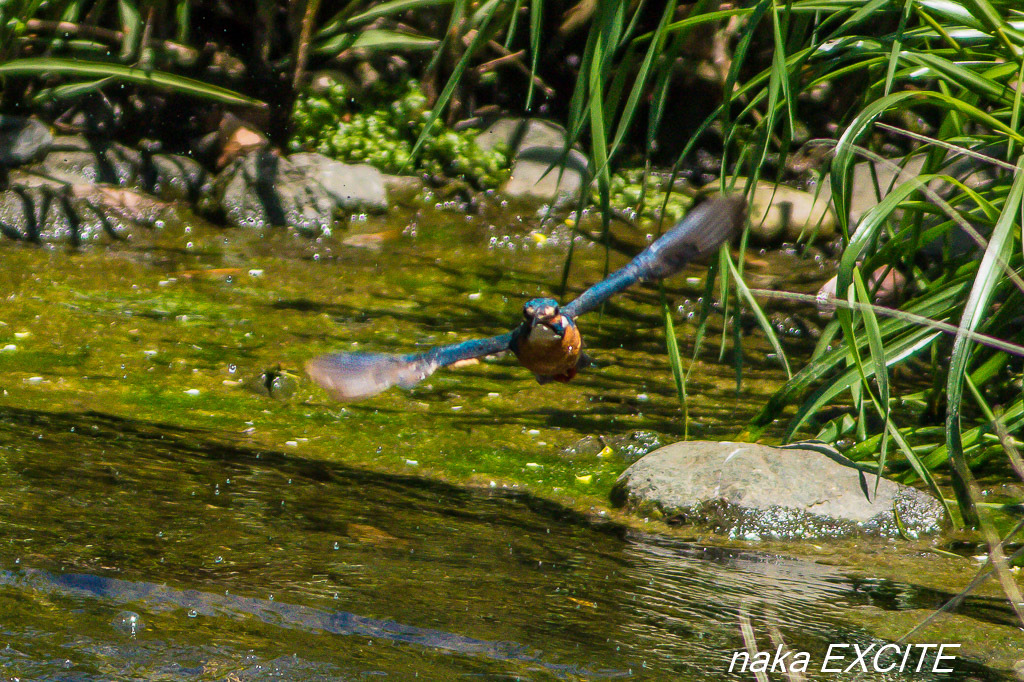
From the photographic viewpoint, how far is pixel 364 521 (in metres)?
3.82

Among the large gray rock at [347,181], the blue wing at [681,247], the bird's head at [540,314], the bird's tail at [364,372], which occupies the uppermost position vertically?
the blue wing at [681,247]

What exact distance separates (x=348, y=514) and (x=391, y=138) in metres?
5.34

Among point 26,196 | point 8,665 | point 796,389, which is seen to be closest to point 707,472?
point 796,389

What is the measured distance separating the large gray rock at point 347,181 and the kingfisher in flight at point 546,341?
476cm

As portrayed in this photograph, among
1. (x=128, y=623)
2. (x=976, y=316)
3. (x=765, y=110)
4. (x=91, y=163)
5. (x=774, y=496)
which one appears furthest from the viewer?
(x=765, y=110)

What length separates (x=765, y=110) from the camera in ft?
27.5

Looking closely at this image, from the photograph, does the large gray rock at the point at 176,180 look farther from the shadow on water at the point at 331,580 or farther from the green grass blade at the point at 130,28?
the shadow on water at the point at 331,580

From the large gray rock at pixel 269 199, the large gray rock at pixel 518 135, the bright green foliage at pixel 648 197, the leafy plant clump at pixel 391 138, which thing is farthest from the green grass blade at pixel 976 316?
the large gray rock at pixel 518 135

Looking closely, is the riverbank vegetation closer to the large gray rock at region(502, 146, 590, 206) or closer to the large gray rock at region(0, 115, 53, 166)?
the large gray rock at region(502, 146, 590, 206)

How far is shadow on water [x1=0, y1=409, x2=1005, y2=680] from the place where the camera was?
9.50 ft

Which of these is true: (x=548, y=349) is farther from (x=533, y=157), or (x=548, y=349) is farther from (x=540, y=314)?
(x=533, y=157)

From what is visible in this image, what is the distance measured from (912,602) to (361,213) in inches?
215

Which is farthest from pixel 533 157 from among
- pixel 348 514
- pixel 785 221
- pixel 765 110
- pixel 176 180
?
pixel 348 514

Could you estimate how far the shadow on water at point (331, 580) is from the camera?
2896 millimetres
